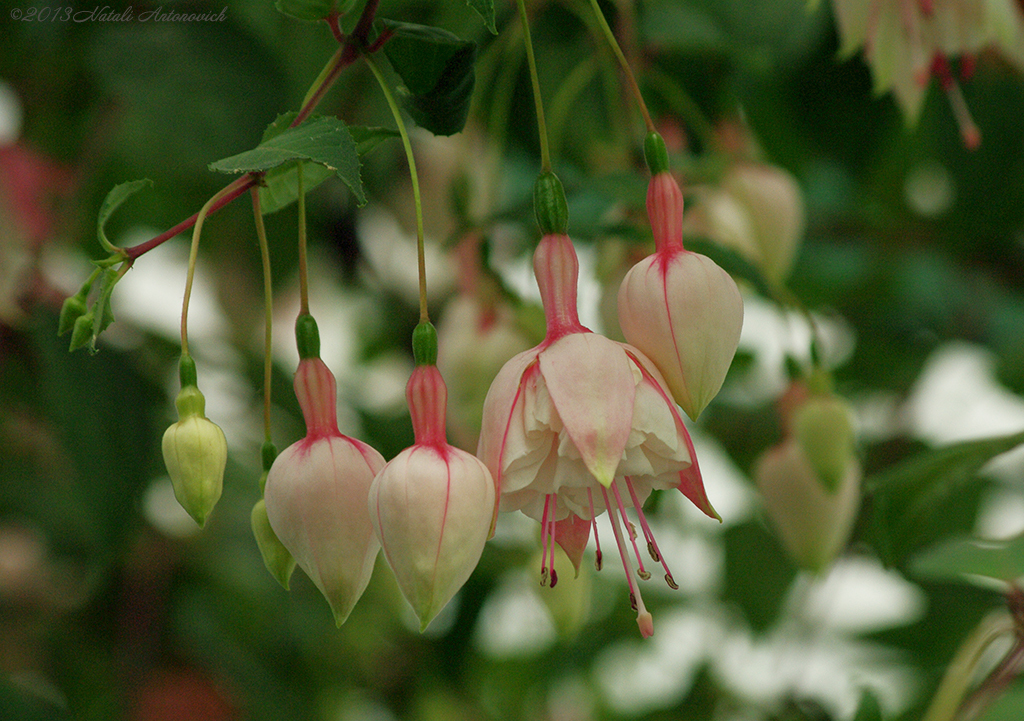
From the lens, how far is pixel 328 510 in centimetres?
39

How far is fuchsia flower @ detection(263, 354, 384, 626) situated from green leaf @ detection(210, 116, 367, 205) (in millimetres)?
100

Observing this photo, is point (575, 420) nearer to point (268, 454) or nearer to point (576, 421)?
point (576, 421)

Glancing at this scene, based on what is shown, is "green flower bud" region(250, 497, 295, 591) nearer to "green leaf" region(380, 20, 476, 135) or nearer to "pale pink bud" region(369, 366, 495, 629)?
"pale pink bud" region(369, 366, 495, 629)

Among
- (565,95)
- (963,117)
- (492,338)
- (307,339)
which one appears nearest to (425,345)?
(307,339)

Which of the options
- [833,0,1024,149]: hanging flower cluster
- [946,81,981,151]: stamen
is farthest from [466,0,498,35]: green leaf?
[946,81,981,151]: stamen

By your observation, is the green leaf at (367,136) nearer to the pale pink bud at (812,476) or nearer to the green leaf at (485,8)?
the green leaf at (485,8)

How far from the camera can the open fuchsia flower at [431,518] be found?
0.37 metres

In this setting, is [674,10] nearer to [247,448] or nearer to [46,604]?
[247,448]

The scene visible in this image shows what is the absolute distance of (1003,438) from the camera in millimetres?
606

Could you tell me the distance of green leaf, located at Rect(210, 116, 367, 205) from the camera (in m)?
0.36

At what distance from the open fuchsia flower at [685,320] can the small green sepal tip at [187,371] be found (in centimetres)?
17

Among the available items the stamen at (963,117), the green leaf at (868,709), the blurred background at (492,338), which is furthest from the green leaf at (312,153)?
the stamen at (963,117)

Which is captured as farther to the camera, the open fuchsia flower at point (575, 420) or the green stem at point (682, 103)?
the green stem at point (682, 103)

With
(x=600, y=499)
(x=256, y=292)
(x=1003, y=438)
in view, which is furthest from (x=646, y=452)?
(x=256, y=292)
